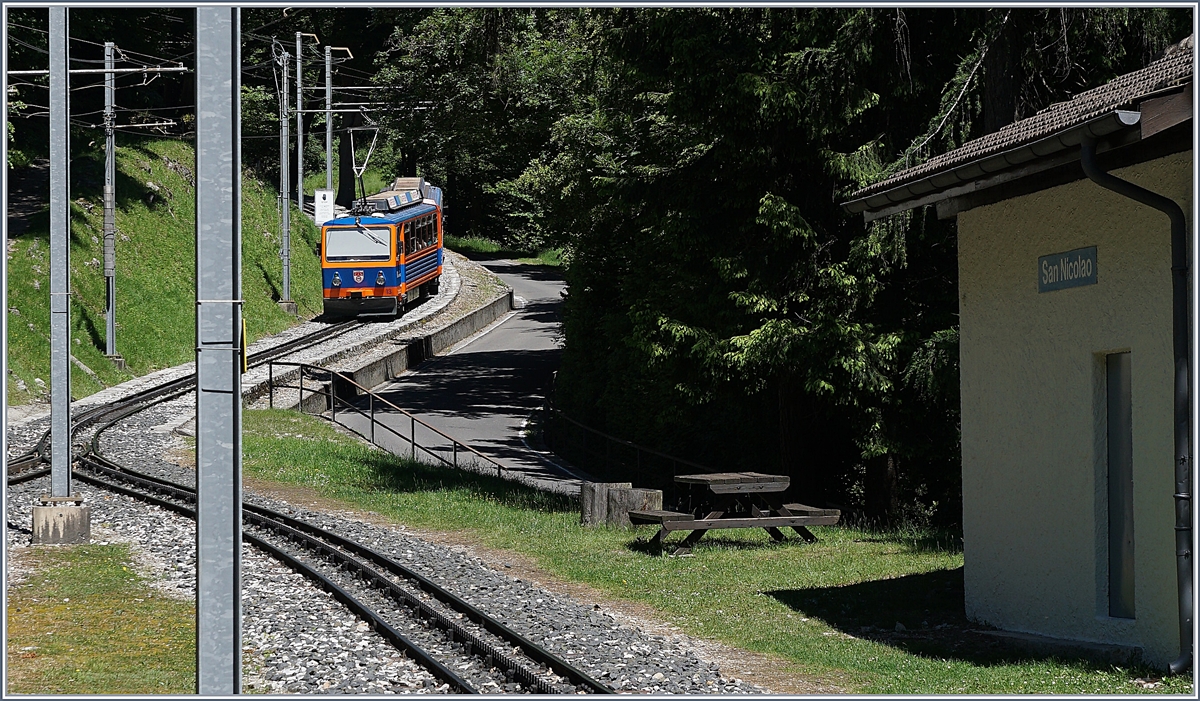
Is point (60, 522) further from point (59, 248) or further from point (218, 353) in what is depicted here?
point (218, 353)

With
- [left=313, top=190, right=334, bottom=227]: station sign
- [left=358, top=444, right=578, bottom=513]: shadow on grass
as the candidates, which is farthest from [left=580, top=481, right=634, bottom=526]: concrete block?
[left=313, top=190, right=334, bottom=227]: station sign

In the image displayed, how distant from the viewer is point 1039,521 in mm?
9328

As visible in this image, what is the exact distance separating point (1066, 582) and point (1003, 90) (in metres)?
7.35

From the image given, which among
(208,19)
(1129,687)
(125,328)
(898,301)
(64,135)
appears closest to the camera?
(208,19)

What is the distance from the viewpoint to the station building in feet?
24.8

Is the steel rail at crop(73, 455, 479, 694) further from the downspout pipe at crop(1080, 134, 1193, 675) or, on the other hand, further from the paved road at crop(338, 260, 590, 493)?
the paved road at crop(338, 260, 590, 493)

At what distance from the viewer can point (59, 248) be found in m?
14.1

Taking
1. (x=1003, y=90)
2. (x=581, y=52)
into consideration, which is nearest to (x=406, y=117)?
(x=581, y=52)

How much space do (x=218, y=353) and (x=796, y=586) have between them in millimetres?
7776

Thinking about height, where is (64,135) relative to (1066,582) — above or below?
above

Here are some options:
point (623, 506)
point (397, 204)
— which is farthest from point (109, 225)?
point (623, 506)

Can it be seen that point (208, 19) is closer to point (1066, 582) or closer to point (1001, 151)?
point (1001, 151)

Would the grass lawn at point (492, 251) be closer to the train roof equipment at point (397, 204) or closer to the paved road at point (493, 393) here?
the paved road at point (493, 393)

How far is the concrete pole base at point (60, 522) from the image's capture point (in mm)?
14422
